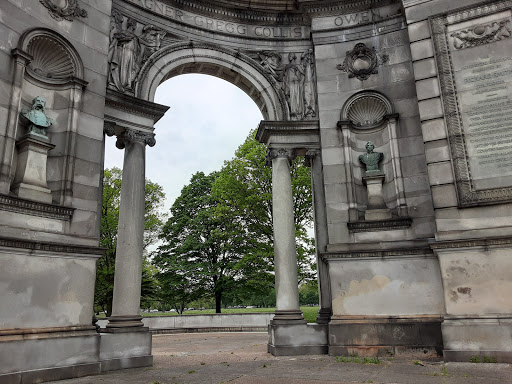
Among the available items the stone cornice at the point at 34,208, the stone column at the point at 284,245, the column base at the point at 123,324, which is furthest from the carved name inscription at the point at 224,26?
the column base at the point at 123,324

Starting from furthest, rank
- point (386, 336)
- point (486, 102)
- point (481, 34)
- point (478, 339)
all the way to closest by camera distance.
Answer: point (481, 34)
point (386, 336)
point (486, 102)
point (478, 339)

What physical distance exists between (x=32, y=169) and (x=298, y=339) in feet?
29.6

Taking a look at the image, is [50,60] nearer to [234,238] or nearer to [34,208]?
[34,208]

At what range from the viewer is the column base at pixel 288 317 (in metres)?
13.3

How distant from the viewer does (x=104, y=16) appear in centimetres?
1252

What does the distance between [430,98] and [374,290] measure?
19.9ft

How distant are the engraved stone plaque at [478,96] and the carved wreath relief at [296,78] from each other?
15.0 feet

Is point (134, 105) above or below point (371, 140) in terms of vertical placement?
above

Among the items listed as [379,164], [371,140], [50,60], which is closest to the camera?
[50,60]

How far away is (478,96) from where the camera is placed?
11977 millimetres

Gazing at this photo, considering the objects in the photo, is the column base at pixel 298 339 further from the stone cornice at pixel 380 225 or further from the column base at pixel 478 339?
the column base at pixel 478 339

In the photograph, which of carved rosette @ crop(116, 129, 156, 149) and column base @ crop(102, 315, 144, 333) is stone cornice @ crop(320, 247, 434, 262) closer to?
column base @ crop(102, 315, 144, 333)

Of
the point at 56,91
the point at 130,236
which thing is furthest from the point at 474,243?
the point at 56,91

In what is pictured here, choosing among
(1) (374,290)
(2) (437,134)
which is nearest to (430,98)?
(2) (437,134)
